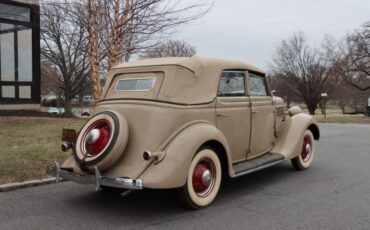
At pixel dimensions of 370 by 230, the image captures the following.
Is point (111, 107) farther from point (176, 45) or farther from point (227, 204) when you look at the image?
point (176, 45)

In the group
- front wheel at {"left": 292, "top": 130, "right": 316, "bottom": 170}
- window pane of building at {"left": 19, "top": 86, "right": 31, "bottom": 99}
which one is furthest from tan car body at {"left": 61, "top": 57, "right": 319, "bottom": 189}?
window pane of building at {"left": 19, "top": 86, "right": 31, "bottom": 99}

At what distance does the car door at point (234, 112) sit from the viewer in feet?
20.1

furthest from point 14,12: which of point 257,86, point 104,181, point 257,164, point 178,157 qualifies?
point 178,157

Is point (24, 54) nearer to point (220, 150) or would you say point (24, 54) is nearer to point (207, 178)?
point (220, 150)

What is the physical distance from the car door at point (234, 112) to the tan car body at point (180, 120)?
0.04 feet

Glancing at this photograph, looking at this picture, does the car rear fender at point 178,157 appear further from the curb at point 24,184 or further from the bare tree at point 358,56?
the bare tree at point 358,56

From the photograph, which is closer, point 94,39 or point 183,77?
point 183,77

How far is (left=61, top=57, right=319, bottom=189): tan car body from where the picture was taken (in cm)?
516

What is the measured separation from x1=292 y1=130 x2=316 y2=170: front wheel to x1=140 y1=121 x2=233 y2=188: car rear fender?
286cm

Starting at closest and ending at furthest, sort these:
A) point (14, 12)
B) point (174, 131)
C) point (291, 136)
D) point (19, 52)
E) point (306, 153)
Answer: point (174, 131) < point (291, 136) < point (306, 153) < point (14, 12) < point (19, 52)

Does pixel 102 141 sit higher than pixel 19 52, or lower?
lower

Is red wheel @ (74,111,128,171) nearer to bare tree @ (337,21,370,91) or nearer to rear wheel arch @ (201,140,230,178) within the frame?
rear wheel arch @ (201,140,230,178)

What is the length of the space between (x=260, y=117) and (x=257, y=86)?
0.54 metres

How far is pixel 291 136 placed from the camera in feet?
24.7
